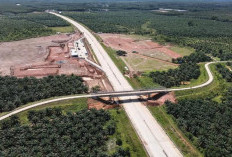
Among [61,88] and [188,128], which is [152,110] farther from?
Answer: [61,88]

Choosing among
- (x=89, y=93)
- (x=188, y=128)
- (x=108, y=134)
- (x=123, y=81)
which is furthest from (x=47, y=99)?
(x=188, y=128)

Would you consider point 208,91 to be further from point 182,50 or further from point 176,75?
point 182,50

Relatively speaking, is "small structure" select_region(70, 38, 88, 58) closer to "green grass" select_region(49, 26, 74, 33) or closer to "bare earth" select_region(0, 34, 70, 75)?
"bare earth" select_region(0, 34, 70, 75)

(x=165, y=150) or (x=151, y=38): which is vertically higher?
(x=151, y=38)

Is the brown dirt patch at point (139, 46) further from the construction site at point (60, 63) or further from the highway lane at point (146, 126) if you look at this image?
the highway lane at point (146, 126)

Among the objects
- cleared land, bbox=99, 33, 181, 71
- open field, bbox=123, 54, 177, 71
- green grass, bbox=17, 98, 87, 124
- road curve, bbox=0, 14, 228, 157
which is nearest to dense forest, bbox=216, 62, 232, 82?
open field, bbox=123, 54, 177, 71

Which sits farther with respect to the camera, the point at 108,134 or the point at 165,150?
the point at 108,134
